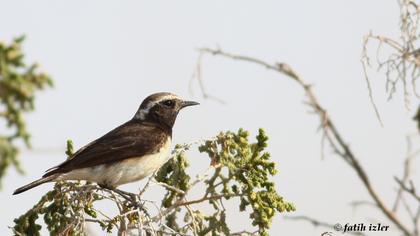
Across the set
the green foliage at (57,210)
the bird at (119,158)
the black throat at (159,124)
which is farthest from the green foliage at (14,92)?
the black throat at (159,124)

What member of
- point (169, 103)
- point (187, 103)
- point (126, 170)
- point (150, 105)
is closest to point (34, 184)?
point (126, 170)

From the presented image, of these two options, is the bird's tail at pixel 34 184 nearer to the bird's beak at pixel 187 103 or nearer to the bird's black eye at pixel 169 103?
the bird's black eye at pixel 169 103

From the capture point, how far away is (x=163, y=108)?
11.8 meters

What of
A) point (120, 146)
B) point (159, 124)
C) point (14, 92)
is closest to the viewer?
point (14, 92)

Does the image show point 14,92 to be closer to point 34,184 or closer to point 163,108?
point 34,184

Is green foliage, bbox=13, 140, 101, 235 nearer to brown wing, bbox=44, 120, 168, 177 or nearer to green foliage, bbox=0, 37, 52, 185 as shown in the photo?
brown wing, bbox=44, 120, 168, 177

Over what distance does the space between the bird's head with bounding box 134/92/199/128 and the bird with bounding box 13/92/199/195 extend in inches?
7.3

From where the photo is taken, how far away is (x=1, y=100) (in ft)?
11.6

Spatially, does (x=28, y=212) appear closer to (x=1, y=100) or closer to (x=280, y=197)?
(x=280, y=197)

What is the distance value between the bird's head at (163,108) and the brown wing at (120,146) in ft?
1.56

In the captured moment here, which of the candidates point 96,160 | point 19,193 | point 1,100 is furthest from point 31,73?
point 96,160

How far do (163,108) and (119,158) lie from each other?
1.66m

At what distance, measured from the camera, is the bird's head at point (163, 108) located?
11797 mm

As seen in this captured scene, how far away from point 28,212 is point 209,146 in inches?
72.9
